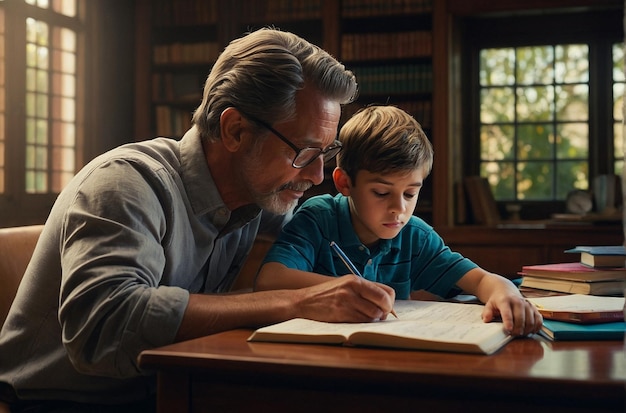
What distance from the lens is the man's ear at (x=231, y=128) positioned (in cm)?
163

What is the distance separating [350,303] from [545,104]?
4.30 m

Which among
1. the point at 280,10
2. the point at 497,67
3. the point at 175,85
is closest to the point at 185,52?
the point at 175,85

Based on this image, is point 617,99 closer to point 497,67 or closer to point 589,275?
point 497,67

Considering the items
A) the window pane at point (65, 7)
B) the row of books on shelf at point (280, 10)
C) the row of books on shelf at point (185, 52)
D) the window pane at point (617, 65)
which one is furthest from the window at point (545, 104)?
the window pane at point (65, 7)

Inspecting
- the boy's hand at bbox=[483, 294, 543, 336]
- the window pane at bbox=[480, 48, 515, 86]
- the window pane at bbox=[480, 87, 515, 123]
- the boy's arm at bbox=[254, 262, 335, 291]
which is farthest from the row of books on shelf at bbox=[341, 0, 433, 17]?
the boy's hand at bbox=[483, 294, 543, 336]

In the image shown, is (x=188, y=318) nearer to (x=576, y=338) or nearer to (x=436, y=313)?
(x=436, y=313)

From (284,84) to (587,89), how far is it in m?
3.97

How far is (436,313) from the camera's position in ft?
4.25

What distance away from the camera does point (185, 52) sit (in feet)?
18.1

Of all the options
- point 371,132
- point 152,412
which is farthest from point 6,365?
point 371,132

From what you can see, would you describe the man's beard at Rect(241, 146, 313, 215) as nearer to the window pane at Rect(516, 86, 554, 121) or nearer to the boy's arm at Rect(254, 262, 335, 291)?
the boy's arm at Rect(254, 262, 335, 291)

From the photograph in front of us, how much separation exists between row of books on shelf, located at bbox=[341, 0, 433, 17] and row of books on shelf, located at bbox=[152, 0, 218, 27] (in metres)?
1.02

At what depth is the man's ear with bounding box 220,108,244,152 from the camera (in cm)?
163

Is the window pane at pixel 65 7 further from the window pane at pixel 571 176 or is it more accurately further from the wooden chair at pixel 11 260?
the wooden chair at pixel 11 260
